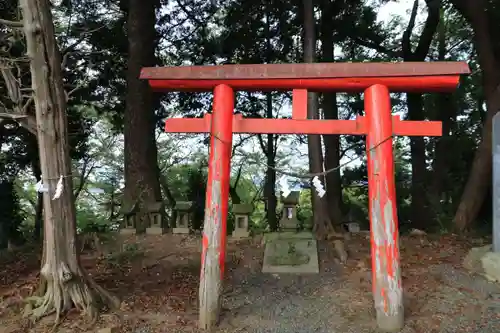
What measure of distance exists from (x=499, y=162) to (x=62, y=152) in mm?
5841

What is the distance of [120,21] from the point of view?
1134 centimetres

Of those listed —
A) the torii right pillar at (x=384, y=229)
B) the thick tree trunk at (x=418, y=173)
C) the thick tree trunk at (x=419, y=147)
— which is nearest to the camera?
the torii right pillar at (x=384, y=229)

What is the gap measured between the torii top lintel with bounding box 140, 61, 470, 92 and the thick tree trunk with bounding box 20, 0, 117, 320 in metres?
1.07

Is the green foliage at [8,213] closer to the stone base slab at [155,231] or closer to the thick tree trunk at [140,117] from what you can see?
the thick tree trunk at [140,117]

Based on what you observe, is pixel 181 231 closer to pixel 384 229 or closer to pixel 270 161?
pixel 384 229

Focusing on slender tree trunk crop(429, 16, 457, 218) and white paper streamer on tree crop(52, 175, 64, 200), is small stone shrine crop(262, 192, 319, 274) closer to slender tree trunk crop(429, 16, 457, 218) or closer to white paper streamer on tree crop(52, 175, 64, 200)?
white paper streamer on tree crop(52, 175, 64, 200)

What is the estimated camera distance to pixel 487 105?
8695 millimetres

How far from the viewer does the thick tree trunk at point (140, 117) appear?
920 cm

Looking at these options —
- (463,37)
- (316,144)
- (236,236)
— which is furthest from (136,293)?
(463,37)

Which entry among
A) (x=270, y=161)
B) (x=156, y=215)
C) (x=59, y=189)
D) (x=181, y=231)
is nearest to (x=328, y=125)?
(x=59, y=189)

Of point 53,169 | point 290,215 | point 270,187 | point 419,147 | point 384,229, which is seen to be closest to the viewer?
point 384,229

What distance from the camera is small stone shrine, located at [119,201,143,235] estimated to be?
27.9 feet

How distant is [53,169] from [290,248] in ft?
12.0

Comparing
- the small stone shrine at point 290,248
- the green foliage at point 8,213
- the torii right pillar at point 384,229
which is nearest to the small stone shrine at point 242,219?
the small stone shrine at point 290,248
